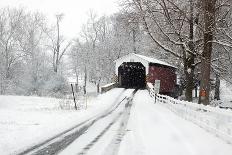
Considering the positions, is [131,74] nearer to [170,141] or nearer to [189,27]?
[189,27]

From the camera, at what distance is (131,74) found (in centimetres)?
5350

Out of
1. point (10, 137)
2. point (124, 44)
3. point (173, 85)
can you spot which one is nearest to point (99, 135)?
point (10, 137)

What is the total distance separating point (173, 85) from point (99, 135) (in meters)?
40.3

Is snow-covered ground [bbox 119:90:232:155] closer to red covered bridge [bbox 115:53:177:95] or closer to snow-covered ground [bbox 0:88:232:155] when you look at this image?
snow-covered ground [bbox 0:88:232:155]

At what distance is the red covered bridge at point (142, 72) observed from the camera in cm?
4456

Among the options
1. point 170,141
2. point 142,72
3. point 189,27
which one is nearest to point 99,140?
point 170,141

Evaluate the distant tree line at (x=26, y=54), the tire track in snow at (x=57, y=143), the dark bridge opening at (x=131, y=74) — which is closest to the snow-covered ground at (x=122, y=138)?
the tire track in snow at (x=57, y=143)

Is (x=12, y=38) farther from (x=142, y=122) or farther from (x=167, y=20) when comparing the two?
(x=142, y=122)

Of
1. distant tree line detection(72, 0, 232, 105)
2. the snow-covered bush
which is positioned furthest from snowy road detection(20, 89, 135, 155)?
the snow-covered bush

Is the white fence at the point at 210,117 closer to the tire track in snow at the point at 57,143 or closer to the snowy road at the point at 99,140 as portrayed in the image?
the snowy road at the point at 99,140

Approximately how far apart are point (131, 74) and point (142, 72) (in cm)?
187

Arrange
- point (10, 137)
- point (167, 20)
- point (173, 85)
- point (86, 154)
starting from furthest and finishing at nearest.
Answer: point (173, 85)
point (167, 20)
point (10, 137)
point (86, 154)

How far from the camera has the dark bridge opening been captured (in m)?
48.9

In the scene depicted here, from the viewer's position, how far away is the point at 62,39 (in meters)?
77.8
